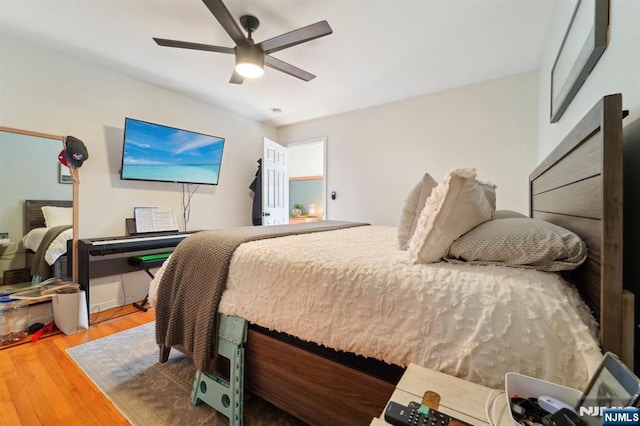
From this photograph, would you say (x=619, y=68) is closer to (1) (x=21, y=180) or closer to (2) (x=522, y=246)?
(2) (x=522, y=246)

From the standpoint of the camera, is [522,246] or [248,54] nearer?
[522,246]

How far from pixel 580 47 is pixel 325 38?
1.73 meters

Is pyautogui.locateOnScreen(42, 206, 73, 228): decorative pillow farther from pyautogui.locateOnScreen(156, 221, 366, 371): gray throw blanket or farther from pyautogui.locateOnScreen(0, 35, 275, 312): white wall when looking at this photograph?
pyautogui.locateOnScreen(156, 221, 366, 371): gray throw blanket

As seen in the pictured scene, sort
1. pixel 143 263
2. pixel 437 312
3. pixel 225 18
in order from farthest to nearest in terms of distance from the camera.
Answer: pixel 143 263
pixel 225 18
pixel 437 312

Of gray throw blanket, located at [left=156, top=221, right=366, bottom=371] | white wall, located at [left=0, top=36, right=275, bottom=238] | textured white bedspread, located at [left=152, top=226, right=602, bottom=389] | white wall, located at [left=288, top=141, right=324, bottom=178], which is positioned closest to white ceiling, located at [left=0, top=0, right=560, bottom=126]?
white wall, located at [left=0, top=36, right=275, bottom=238]

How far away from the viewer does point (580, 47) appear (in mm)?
1397

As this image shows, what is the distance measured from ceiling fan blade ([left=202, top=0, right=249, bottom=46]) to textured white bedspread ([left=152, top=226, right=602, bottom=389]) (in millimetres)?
1488

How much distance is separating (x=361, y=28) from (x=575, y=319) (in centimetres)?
236

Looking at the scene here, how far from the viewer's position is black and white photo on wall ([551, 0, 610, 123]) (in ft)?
3.62

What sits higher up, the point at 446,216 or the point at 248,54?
the point at 248,54

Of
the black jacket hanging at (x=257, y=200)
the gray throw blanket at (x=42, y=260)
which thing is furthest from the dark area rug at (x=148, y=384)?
the black jacket hanging at (x=257, y=200)

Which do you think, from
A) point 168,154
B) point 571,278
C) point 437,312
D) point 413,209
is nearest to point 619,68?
point 571,278

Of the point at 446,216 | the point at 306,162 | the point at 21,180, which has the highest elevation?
the point at 306,162

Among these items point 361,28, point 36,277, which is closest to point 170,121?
point 36,277
